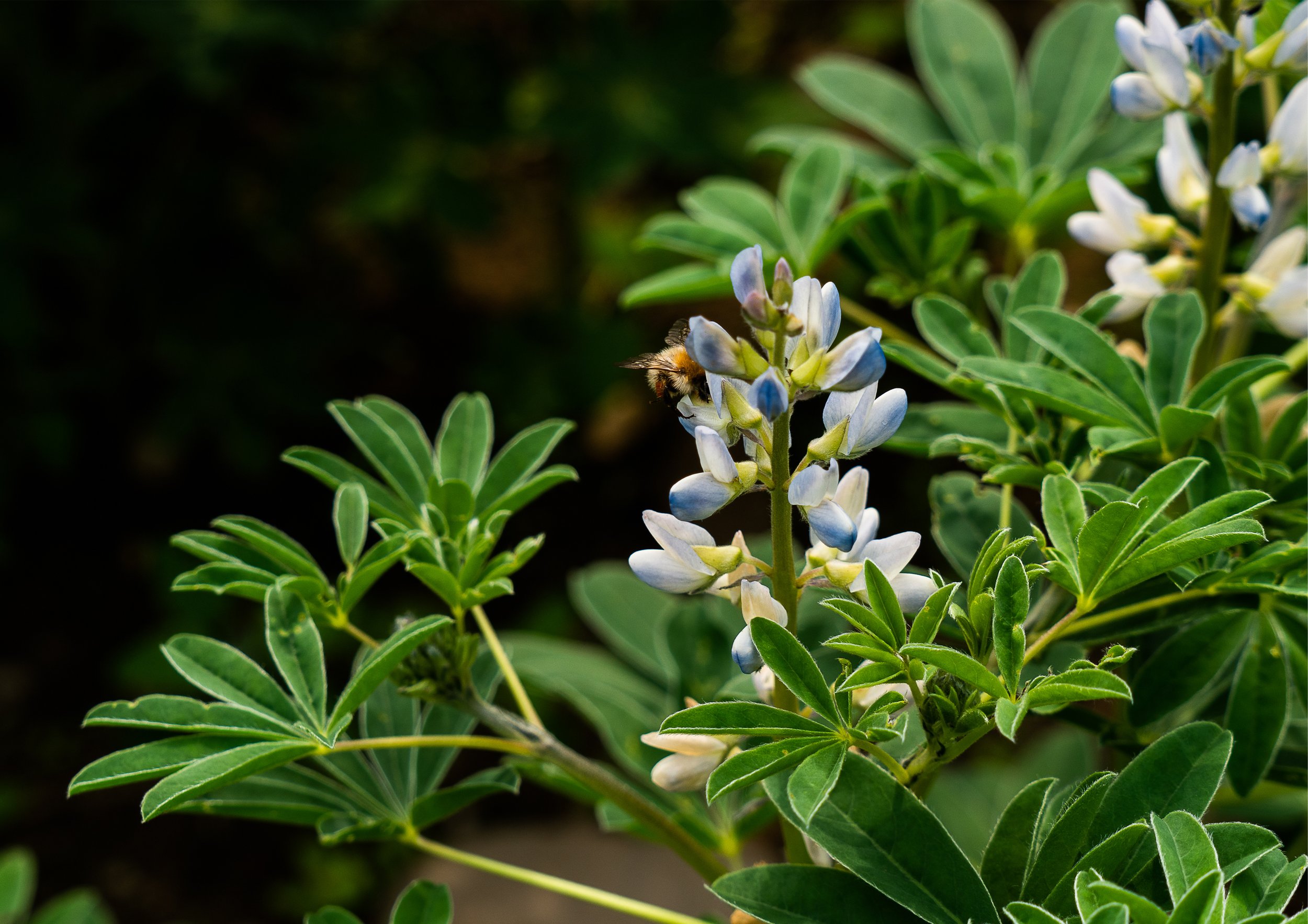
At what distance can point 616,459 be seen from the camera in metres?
3.82

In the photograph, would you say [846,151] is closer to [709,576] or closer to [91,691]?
[709,576]

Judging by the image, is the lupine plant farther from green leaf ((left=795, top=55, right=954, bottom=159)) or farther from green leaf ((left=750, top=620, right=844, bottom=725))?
green leaf ((left=795, top=55, right=954, bottom=159))

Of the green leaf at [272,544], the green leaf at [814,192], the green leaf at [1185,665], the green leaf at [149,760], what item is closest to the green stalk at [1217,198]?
the green leaf at [1185,665]

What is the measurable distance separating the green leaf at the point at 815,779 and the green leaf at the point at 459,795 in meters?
0.31

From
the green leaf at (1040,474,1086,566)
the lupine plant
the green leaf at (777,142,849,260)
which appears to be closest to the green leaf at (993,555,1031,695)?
the lupine plant

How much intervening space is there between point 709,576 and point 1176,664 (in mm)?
474

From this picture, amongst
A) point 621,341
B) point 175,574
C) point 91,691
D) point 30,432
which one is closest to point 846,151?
point 621,341

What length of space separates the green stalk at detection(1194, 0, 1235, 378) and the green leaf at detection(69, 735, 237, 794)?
98 cm

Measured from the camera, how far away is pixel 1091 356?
40.9 inches

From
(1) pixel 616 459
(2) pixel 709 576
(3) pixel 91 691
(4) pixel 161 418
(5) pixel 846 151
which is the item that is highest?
(5) pixel 846 151

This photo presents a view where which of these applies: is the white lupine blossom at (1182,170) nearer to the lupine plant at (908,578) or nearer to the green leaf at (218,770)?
the lupine plant at (908,578)

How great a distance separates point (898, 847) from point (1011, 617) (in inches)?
7.2

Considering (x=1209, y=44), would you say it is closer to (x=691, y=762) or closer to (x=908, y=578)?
(x=908, y=578)

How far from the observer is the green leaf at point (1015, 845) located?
82 cm
